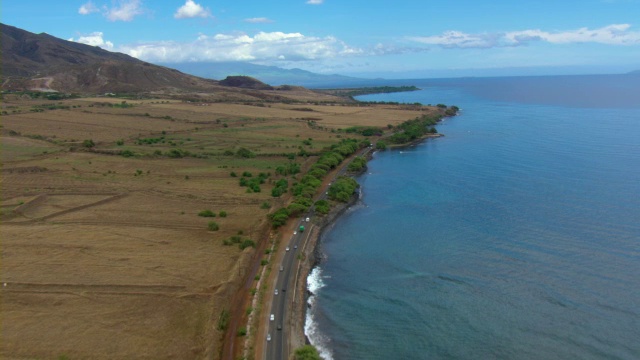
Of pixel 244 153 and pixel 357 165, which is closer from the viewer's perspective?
pixel 357 165

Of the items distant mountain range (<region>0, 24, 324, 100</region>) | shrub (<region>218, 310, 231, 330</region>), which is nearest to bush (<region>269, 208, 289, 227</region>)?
shrub (<region>218, 310, 231, 330</region>)

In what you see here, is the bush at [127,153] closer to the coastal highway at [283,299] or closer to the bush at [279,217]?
the bush at [279,217]

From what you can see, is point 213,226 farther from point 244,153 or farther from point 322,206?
point 244,153

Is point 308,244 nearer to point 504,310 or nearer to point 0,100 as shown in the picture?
point 504,310

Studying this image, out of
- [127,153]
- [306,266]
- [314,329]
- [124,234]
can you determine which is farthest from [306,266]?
[127,153]

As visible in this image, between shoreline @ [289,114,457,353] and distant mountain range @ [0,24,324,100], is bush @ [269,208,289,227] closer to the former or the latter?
shoreline @ [289,114,457,353]

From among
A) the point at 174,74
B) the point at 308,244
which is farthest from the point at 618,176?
the point at 174,74
